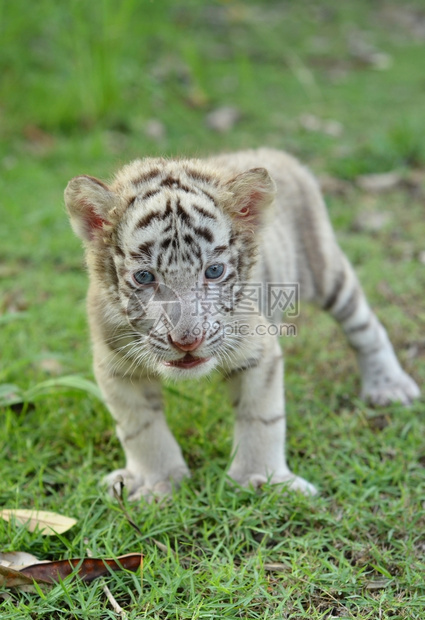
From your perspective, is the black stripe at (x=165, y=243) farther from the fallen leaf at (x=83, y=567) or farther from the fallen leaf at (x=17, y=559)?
the fallen leaf at (x=17, y=559)

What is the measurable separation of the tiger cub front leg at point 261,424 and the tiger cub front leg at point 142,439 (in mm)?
292

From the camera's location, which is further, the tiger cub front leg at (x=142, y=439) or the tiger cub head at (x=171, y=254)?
the tiger cub front leg at (x=142, y=439)

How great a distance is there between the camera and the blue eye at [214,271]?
2.79 m

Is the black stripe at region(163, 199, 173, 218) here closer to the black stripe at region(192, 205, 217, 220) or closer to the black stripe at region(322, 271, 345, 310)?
the black stripe at region(192, 205, 217, 220)

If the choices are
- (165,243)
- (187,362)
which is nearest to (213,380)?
(187,362)

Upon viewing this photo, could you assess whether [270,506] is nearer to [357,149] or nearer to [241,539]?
[241,539]

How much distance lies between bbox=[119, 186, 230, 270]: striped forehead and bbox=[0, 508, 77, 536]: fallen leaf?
3.66 ft

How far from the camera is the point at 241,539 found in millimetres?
2877

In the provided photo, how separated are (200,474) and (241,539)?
18.6 inches

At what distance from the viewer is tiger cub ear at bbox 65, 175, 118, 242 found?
2.83 meters

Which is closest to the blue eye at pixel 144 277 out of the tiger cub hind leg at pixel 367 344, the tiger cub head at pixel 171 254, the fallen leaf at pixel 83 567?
the tiger cub head at pixel 171 254

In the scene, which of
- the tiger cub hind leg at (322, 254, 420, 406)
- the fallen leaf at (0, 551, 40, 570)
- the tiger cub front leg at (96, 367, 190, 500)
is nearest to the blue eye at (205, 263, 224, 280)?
the tiger cub front leg at (96, 367, 190, 500)

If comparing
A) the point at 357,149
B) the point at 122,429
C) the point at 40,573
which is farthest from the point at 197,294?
the point at 357,149

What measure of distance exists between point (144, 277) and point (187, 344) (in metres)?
0.32
